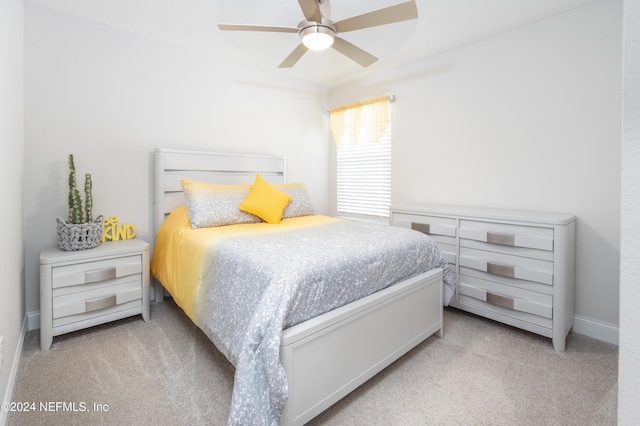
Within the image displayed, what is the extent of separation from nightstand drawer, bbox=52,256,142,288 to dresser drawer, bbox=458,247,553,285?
107 inches

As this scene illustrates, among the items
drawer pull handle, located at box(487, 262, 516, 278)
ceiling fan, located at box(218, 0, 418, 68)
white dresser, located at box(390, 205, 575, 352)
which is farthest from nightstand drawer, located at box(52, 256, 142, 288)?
drawer pull handle, located at box(487, 262, 516, 278)

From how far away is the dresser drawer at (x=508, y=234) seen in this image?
7.25ft

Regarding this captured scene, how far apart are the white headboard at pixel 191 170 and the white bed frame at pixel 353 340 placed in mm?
2145

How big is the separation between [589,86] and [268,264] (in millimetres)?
2707

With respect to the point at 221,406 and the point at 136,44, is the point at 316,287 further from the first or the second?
the point at 136,44

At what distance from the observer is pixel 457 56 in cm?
306

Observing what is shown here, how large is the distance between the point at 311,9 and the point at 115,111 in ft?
6.55

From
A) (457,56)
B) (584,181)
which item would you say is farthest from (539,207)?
(457,56)

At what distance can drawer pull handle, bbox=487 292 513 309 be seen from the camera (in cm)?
239

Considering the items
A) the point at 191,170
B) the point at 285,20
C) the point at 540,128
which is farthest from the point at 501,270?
the point at 191,170

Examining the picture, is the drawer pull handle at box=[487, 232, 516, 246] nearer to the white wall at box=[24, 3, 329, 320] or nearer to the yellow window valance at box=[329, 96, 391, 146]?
the yellow window valance at box=[329, 96, 391, 146]

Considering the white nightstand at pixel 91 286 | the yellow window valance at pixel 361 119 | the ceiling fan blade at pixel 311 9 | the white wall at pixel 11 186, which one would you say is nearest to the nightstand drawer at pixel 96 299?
the white nightstand at pixel 91 286

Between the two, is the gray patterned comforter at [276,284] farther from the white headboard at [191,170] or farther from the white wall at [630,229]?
the white headboard at [191,170]

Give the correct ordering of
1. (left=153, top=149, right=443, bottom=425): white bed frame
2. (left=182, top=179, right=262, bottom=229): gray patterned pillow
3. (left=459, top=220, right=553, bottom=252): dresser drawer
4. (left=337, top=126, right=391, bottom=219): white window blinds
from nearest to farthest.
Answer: (left=153, top=149, right=443, bottom=425): white bed frame, (left=459, top=220, right=553, bottom=252): dresser drawer, (left=182, top=179, right=262, bottom=229): gray patterned pillow, (left=337, top=126, right=391, bottom=219): white window blinds
